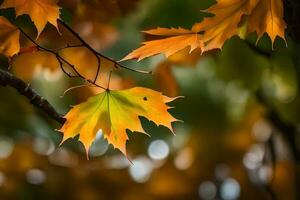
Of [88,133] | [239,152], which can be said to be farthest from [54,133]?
[88,133]

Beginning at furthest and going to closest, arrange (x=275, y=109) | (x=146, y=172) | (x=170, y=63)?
(x=146, y=172) → (x=275, y=109) → (x=170, y=63)

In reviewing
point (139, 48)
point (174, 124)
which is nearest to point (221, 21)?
point (139, 48)

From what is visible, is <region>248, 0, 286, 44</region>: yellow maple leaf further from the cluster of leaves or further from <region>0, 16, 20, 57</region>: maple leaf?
<region>0, 16, 20, 57</region>: maple leaf

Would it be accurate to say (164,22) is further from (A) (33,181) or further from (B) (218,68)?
(A) (33,181)

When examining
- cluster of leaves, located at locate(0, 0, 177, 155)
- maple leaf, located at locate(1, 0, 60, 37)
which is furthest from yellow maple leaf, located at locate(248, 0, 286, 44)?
maple leaf, located at locate(1, 0, 60, 37)

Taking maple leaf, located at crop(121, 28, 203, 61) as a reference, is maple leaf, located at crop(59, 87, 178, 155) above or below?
below

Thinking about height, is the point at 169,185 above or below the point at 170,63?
below

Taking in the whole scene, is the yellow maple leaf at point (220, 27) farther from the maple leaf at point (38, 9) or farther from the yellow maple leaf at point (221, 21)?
the maple leaf at point (38, 9)
